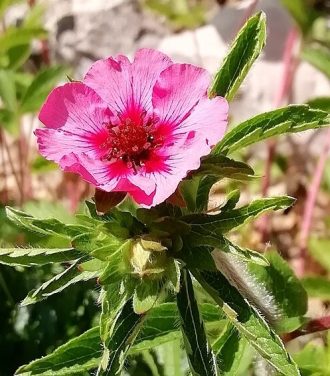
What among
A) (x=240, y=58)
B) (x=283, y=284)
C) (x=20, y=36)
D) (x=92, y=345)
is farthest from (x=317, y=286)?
(x=20, y=36)

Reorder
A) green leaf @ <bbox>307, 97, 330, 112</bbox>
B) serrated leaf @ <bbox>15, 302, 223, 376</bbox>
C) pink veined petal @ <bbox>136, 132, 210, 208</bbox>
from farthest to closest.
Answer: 1. green leaf @ <bbox>307, 97, 330, 112</bbox>
2. serrated leaf @ <bbox>15, 302, 223, 376</bbox>
3. pink veined petal @ <bbox>136, 132, 210, 208</bbox>

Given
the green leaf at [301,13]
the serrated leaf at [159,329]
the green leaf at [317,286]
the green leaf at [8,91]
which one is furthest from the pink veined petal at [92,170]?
the green leaf at [301,13]

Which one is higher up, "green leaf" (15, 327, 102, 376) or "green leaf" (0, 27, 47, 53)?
"green leaf" (0, 27, 47, 53)

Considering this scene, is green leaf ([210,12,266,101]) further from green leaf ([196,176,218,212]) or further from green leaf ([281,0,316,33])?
green leaf ([281,0,316,33])

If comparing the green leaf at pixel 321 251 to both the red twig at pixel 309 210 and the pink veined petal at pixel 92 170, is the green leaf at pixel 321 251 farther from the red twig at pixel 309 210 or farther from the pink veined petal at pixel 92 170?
the pink veined petal at pixel 92 170

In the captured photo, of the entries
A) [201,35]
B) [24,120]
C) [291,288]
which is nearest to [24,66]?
[24,120]

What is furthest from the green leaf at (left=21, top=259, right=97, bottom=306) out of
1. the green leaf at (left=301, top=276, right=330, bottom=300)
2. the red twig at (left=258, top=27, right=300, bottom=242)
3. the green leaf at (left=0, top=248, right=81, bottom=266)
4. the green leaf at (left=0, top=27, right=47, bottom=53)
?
the red twig at (left=258, top=27, right=300, bottom=242)

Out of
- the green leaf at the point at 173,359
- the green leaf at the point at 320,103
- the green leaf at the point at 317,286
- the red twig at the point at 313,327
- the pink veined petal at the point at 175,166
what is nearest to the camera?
the pink veined petal at the point at 175,166

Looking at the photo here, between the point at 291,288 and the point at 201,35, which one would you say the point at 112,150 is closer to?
the point at 291,288
